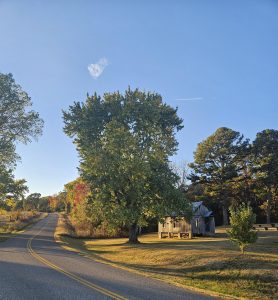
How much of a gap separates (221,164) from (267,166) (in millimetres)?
7936

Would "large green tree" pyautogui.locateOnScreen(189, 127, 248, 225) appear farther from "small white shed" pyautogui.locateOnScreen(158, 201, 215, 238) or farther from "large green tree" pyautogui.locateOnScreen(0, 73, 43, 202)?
"large green tree" pyautogui.locateOnScreen(0, 73, 43, 202)

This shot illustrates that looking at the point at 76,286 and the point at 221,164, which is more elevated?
the point at 221,164

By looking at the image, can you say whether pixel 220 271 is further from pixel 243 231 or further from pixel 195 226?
pixel 195 226

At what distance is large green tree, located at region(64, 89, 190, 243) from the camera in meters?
35.0

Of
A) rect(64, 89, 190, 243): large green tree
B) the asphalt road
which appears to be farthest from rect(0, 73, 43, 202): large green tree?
the asphalt road

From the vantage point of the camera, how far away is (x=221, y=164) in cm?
6469

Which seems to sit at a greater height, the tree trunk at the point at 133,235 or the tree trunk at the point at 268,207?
the tree trunk at the point at 268,207

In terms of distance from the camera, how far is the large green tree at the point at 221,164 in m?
63.5

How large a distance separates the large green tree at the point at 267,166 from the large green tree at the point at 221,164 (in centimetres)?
299

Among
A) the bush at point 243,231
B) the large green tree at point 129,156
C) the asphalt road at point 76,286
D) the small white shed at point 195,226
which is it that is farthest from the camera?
the small white shed at point 195,226

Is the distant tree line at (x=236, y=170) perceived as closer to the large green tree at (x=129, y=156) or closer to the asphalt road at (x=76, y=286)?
the large green tree at (x=129, y=156)

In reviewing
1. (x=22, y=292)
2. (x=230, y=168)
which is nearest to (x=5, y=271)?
(x=22, y=292)

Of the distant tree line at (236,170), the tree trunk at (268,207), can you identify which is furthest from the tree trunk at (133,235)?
the tree trunk at (268,207)

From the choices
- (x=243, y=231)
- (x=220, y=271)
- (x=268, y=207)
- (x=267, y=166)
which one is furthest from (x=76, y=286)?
(x=268, y=207)
